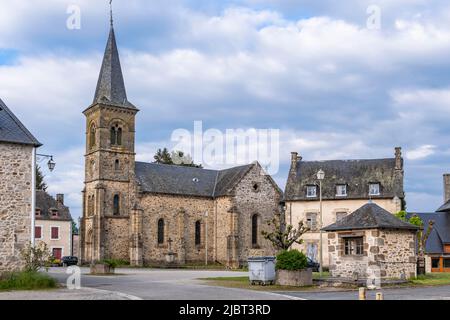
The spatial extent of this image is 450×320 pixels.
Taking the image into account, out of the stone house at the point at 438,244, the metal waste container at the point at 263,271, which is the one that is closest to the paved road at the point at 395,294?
the metal waste container at the point at 263,271

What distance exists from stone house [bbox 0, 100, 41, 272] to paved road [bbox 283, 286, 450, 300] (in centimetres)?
1039

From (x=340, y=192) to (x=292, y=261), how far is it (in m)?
26.4

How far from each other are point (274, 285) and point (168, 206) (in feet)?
98.1

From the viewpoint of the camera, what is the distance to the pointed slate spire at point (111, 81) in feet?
181

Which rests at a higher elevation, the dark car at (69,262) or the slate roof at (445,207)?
the slate roof at (445,207)

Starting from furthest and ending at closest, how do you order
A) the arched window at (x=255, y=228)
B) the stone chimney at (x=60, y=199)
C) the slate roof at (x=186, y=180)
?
the stone chimney at (x=60, y=199) < the arched window at (x=255, y=228) < the slate roof at (x=186, y=180)

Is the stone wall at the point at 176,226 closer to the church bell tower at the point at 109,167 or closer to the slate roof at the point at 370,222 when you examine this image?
the church bell tower at the point at 109,167

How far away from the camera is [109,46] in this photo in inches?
2226

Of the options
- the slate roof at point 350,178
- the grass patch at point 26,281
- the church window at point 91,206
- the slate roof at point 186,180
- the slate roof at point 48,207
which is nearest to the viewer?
the grass patch at point 26,281

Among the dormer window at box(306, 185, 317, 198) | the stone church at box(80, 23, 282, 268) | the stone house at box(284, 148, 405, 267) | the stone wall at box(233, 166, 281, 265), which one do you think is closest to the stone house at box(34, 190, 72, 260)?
the stone church at box(80, 23, 282, 268)

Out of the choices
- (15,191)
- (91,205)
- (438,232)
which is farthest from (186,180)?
(15,191)
